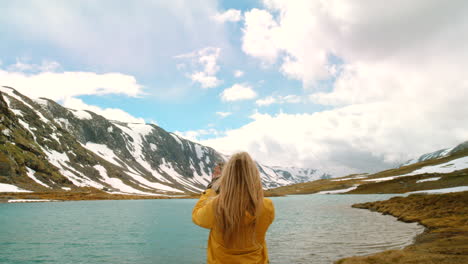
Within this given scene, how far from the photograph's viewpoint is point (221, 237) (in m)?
5.26

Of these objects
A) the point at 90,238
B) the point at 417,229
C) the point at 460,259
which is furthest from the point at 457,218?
the point at 90,238

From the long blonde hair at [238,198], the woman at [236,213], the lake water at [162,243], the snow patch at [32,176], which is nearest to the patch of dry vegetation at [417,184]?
the lake water at [162,243]

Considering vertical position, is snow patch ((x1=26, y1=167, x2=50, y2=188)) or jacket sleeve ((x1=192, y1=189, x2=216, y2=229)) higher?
snow patch ((x1=26, y1=167, x2=50, y2=188))

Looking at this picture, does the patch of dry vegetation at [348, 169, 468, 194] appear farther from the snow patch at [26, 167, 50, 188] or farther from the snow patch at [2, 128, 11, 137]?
the snow patch at [2, 128, 11, 137]

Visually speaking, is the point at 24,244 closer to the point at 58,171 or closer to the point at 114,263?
the point at 114,263

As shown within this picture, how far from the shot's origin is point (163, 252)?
97.2 feet

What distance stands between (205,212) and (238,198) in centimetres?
63

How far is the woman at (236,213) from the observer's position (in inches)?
197

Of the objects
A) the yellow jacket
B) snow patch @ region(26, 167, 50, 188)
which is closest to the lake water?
the yellow jacket

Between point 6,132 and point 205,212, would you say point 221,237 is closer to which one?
point 205,212

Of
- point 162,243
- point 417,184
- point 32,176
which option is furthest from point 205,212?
point 32,176

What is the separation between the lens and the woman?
5.02 meters

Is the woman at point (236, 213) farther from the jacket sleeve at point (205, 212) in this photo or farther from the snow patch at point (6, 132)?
the snow patch at point (6, 132)

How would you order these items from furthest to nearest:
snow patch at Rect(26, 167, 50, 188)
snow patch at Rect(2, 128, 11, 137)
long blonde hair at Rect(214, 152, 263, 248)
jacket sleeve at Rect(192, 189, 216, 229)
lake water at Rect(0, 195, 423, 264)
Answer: snow patch at Rect(2, 128, 11, 137)
snow patch at Rect(26, 167, 50, 188)
lake water at Rect(0, 195, 423, 264)
jacket sleeve at Rect(192, 189, 216, 229)
long blonde hair at Rect(214, 152, 263, 248)
